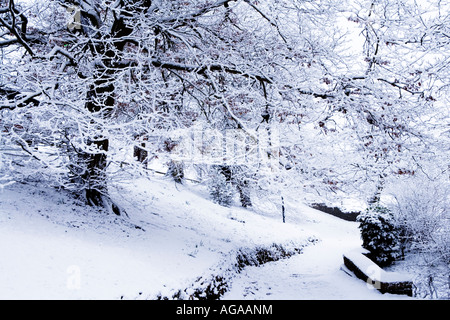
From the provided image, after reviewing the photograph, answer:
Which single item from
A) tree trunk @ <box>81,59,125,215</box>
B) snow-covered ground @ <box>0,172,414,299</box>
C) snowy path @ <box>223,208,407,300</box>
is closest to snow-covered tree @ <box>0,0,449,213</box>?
tree trunk @ <box>81,59,125,215</box>

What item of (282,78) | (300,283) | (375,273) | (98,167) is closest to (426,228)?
(375,273)

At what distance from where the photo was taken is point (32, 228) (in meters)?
4.96

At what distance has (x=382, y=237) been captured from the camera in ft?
34.5

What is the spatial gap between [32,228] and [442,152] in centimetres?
755

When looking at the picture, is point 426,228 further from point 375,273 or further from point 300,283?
point 300,283

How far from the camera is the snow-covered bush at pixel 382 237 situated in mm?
→ 10492

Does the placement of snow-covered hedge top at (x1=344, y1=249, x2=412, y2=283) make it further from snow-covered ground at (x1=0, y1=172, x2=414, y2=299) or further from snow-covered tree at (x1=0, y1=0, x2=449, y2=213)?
snow-covered tree at (x1=0, y1=0, x2=449, y2=213)

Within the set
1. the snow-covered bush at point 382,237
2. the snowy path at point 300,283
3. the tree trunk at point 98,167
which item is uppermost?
the tree trunk at point 98,167

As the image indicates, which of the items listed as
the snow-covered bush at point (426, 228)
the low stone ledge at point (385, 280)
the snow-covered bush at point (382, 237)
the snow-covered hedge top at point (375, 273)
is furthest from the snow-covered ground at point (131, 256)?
the snow-covered bush at point (426, 228)

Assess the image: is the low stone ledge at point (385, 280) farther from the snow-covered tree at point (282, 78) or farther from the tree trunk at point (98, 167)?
the tree trunk at point (98, 167)

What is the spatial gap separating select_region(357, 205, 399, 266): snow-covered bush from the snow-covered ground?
1.33 meters

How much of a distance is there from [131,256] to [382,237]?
8939 mm

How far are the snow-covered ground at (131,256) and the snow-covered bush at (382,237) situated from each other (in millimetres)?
1333
